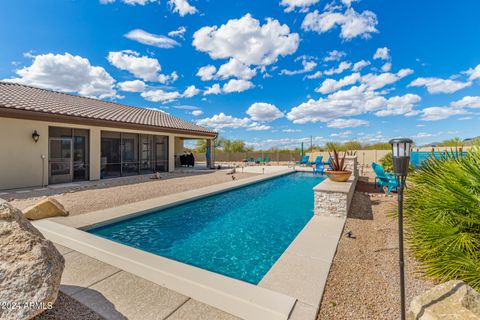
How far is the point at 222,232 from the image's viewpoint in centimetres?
529

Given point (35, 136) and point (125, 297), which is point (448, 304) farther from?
point (35, 136)

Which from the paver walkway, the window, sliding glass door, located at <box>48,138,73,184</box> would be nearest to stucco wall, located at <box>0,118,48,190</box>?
sliding glass door, located at <box>48,138,73,184</box>

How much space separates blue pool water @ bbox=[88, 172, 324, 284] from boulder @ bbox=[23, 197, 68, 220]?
4.40 feet

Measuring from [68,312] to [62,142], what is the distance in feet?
35.7

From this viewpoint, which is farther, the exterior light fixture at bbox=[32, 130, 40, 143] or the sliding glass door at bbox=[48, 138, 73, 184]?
the sliding glass door at bbox=[48, 138, 73, 184]

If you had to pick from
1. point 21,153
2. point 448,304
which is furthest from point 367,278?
point 21,153

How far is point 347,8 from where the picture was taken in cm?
1037

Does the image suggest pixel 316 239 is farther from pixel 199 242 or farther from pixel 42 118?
pixel 42 118

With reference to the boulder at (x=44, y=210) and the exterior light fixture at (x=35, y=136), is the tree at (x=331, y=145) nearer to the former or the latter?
the boulder at (x=44, y=210)

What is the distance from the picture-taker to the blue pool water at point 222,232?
3.99 metres

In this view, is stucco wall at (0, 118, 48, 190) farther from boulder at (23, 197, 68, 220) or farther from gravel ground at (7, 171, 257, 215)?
boulder at (23, 197, 68, 220)

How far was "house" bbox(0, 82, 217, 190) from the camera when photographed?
8.79m

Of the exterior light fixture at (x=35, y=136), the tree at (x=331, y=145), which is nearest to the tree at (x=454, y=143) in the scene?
the tree at (x=331, y=145)

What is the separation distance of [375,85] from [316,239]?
74.1ft
